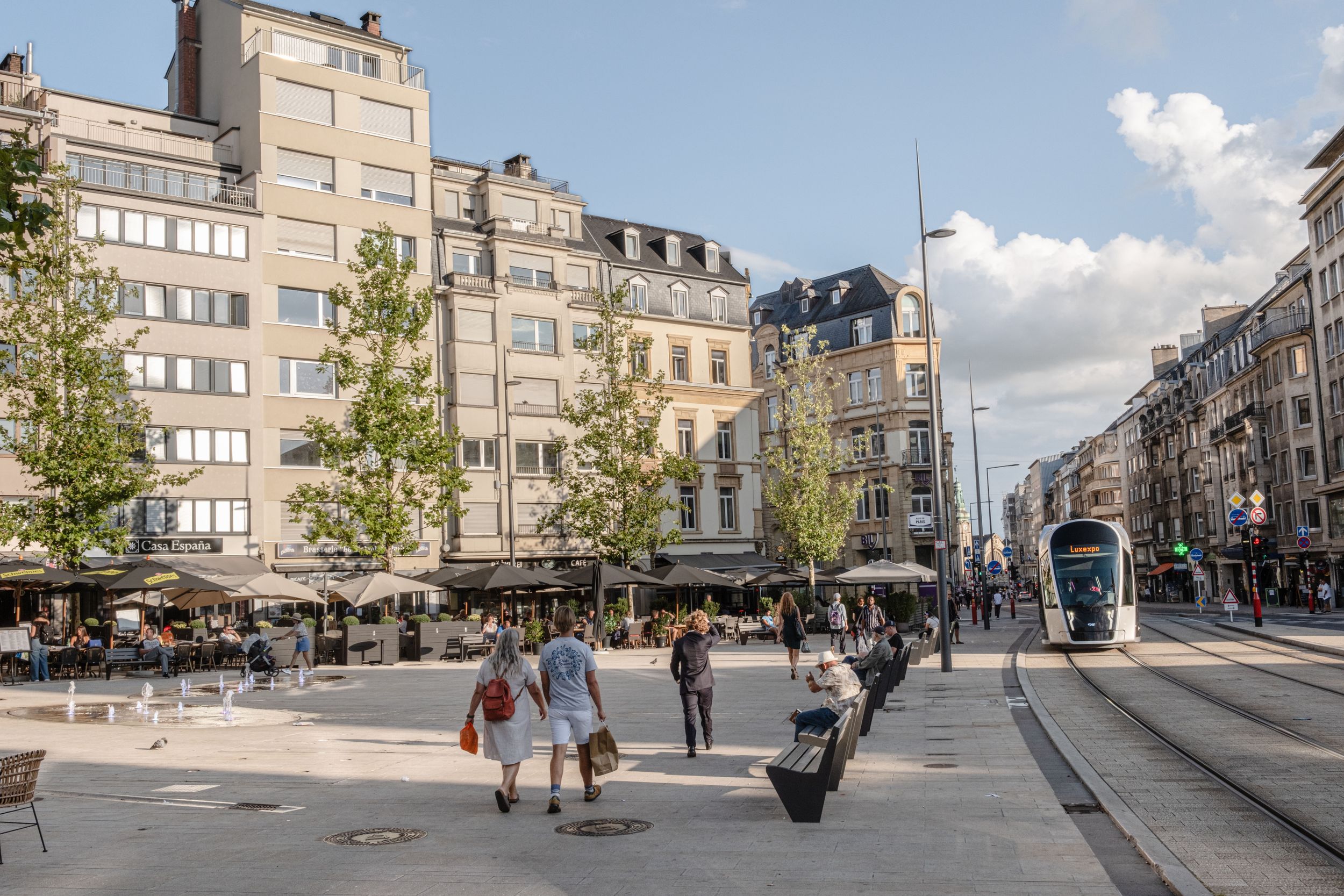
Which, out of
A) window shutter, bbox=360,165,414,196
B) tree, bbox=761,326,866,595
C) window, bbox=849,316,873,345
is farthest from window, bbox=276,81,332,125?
window, bbox=849,316,873,345

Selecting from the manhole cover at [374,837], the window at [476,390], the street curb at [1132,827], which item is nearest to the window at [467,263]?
the window at [476,390]

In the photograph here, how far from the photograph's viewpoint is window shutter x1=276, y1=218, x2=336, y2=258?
140 feet

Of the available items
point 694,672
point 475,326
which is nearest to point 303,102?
point 475,326

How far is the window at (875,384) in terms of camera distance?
229ft

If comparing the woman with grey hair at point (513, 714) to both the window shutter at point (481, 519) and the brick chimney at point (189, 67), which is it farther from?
the brick chimney at point (189, 67)

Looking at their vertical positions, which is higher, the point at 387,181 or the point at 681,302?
the point at 387,181

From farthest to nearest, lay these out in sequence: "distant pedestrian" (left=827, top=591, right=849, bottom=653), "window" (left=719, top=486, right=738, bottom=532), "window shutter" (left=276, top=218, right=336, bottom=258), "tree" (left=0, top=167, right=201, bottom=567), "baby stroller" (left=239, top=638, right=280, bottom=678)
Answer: "window" (left=719, top=486, right=738, bottom=532)
"window shutter" (left=276, top=218, right=336, bottom=258)
"tree" (left=0, top=167, right=201, bottom=567)
"distant pedestrian" (left=827, top=591, right=849, bottom=653)
"baby stroller" (left=239, top=638, right=280, bottom=678)

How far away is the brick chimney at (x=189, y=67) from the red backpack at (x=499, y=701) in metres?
43.6

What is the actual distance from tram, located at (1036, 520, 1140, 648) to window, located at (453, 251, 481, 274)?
86.6 feet

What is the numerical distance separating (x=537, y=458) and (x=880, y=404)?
27.5 m

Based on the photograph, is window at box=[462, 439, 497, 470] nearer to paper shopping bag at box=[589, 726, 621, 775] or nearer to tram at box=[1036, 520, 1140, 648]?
tram at box=[1036, 520, 1140, 648]

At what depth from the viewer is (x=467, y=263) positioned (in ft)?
158

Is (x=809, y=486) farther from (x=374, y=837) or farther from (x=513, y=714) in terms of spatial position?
(x=374, y=837)

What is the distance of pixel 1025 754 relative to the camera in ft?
41.8
